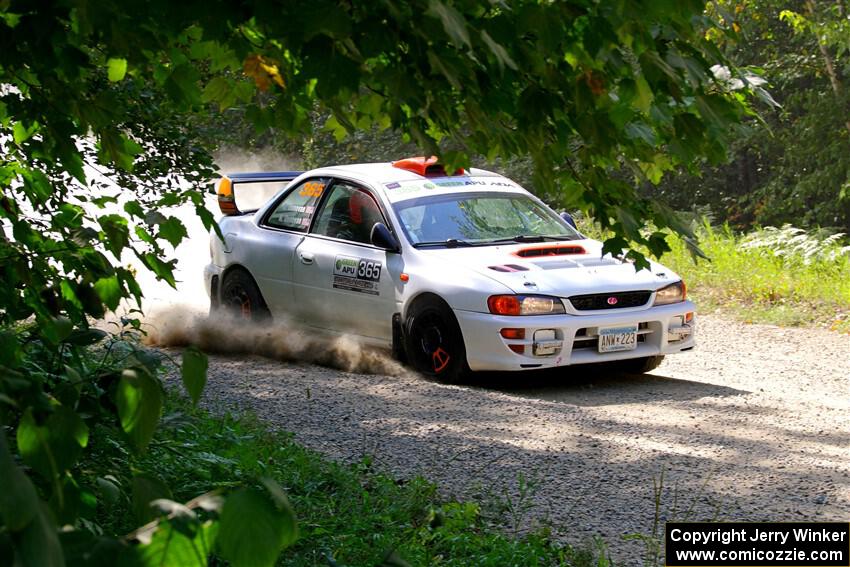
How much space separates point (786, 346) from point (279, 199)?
5197mm

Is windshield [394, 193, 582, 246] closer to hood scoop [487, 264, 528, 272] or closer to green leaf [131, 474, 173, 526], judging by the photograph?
hood scoop [487, 264, 528, 272]

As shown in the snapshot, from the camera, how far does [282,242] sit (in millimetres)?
10930

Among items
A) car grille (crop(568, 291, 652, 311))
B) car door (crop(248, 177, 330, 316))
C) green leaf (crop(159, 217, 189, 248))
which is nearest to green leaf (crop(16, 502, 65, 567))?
green leaf (crop(159, 217, 189, 248))

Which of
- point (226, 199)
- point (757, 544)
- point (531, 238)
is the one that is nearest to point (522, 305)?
point (531, 238)

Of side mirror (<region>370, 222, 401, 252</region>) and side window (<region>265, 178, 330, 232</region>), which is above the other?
side window (<region>265, 178, 330, 232</region>)

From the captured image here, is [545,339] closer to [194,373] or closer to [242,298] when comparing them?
[242,298]

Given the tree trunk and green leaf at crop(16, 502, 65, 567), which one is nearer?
green leaf at crop(16, 502, 65, 567)

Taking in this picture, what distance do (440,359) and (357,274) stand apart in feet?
3.95

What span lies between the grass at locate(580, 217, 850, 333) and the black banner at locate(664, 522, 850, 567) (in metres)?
7.71

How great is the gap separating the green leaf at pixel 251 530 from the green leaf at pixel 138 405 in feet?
1.43

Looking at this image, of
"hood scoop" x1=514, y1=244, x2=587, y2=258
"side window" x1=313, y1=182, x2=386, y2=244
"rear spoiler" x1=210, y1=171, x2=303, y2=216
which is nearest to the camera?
"hood scoop" x1=514, y1=244, x2=587, y2=258

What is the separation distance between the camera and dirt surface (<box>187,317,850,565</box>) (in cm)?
590

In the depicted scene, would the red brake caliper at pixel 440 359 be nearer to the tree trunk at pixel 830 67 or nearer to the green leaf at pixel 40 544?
the green leaf at pixel 40 544

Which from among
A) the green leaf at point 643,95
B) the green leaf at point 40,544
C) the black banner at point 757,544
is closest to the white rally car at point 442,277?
the black banner at point 757,544
